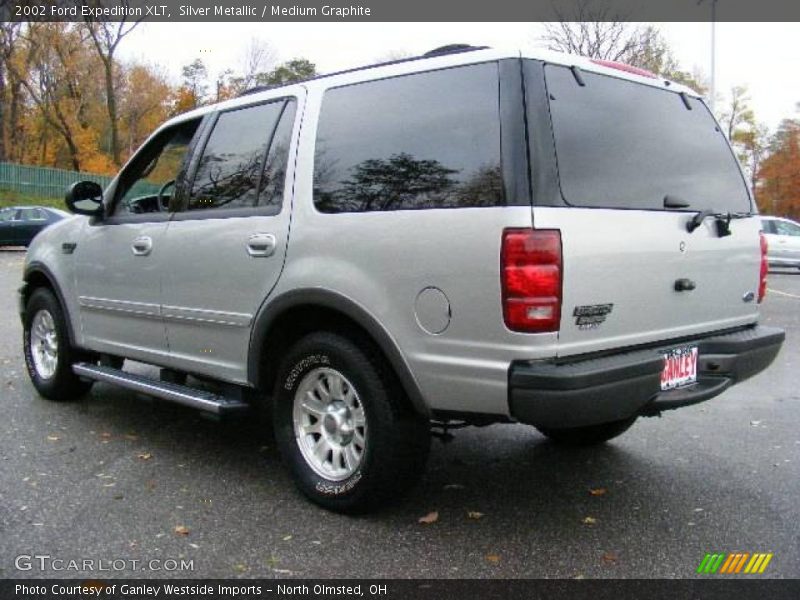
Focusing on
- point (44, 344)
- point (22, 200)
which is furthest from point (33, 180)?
point (44, 344)

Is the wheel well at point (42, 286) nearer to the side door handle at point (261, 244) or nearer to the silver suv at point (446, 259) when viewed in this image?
the silver suv at point (446, 259)

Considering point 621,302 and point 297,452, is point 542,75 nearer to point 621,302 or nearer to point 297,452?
point 621,302

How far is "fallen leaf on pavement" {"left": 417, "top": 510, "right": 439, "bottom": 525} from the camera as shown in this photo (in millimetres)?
3500

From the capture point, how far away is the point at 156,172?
15.8 ft

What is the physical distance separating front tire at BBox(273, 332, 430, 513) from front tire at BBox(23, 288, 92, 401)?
238cm

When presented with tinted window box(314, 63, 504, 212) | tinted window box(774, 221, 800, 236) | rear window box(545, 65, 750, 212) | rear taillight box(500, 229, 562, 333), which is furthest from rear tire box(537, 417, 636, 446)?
tinted window box(774, 221, 800, 236)

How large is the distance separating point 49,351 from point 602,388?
433 centimetres

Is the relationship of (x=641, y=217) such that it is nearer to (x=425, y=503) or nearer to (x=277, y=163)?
(x=425, y=503)

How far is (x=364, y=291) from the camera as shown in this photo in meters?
3.27

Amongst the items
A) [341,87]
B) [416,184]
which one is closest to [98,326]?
[341,87]

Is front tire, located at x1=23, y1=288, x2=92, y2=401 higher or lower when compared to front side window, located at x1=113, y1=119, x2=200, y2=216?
lower

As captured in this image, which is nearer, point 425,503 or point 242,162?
point 425,503

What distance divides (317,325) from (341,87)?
1.15 metres

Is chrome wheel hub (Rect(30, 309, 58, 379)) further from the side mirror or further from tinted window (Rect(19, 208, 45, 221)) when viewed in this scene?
tinted window (Rect(19, 208, 45, 221))
